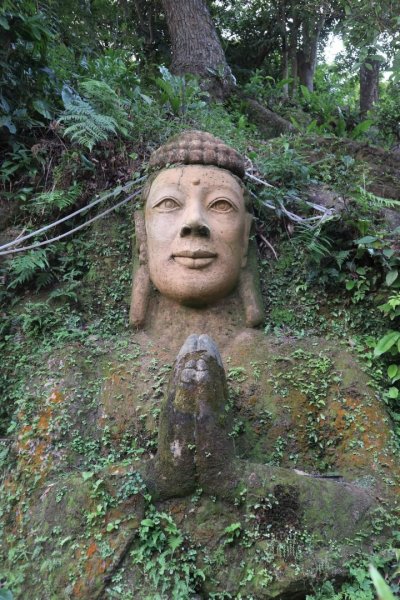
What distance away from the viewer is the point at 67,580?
356 centimetres

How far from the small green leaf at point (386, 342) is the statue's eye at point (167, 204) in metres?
2.03

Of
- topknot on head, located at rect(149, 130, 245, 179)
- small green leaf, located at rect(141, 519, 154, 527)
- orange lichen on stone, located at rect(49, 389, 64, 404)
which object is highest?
topknot on head, located at rect(149, 130, 245, 179)

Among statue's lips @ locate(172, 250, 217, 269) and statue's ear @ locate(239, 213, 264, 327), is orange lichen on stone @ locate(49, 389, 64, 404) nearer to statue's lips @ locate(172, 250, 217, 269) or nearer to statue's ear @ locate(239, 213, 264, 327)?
statue's lips @ locate(172, 250, 217, 269)

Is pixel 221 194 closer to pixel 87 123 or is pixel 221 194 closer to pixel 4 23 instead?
pixel 87 123

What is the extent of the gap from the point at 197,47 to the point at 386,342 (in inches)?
263

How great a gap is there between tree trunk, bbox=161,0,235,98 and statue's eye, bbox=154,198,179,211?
4.81 metres

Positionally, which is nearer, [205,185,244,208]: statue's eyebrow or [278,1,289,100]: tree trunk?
[205,185,244,208]: statue's eyebrow

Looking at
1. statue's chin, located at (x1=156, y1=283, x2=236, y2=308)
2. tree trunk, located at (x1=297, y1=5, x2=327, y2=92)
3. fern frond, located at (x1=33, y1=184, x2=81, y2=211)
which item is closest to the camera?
statue's chin, located at (x1=156, y1=283, x2=236, y2=308)

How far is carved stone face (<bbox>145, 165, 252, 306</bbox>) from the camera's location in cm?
497

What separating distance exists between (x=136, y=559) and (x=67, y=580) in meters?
0.42

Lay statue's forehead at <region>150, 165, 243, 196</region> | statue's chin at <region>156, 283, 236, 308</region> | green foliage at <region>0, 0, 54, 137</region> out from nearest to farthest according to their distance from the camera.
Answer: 1. statue's chin at <region>156, 283, 236, 308</region>
2. statue's forehead at <region>150, 165, 243, 196</region>
3. green foliage at <region>0, 0, 54, 137</region>

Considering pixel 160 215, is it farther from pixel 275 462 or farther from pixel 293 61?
pixel 293 61

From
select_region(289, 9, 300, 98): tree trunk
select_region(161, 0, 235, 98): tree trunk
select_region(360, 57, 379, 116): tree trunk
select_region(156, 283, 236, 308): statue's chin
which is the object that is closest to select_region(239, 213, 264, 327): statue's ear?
select_region(156, 283, 236, 308): statue's chin

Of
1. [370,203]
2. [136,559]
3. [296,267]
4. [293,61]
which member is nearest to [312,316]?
[296,267]
